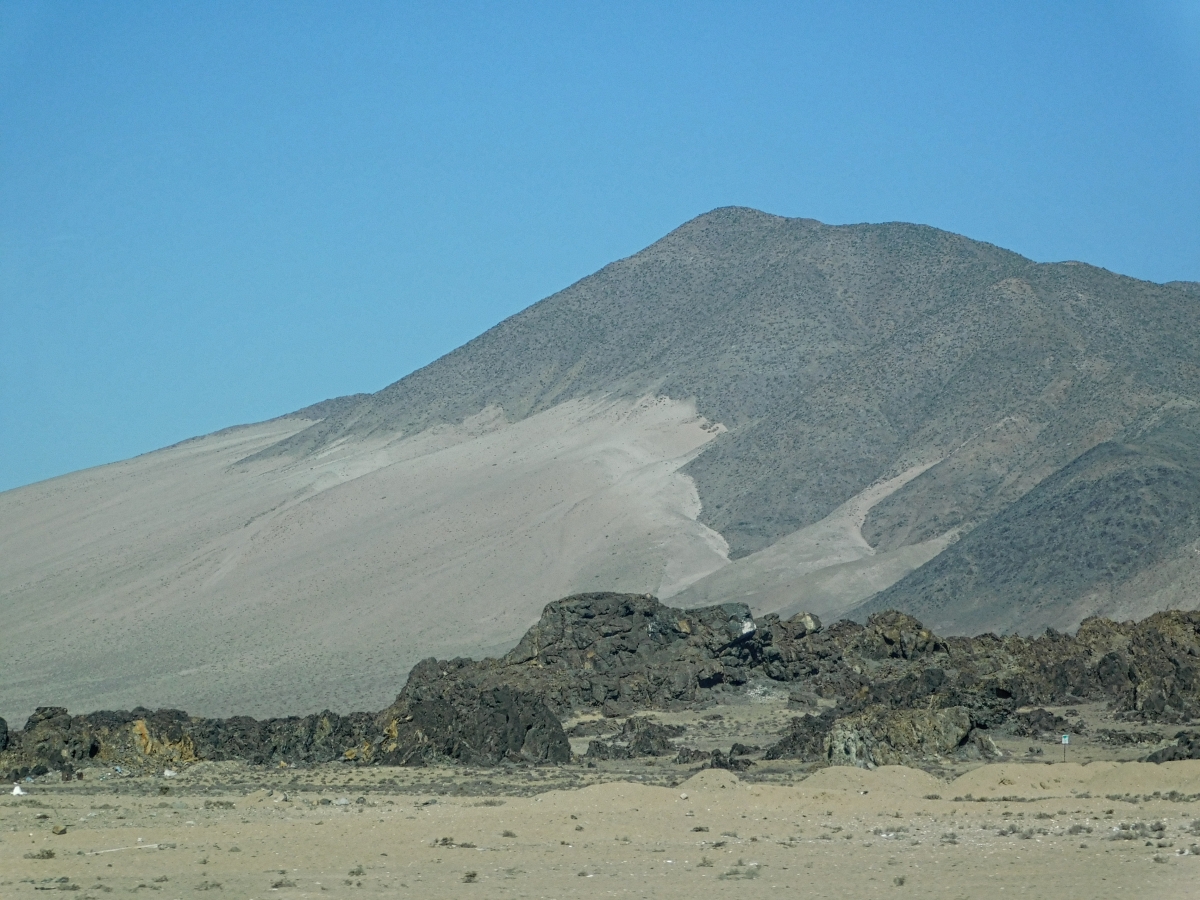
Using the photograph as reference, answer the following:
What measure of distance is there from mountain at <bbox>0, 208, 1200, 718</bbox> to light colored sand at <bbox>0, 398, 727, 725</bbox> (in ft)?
0.99

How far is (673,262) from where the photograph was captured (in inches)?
5999

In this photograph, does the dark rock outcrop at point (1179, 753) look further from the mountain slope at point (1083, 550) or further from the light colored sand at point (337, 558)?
the light colored sand at point (337, 558)

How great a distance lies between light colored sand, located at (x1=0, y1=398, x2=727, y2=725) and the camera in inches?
3046

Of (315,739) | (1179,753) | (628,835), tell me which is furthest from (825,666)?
(628,835)

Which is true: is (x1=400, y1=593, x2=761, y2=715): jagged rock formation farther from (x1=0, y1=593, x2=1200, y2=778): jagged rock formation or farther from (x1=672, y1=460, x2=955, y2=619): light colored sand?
(x1=672, y1=460, x2=955, y2=619): light colored sand

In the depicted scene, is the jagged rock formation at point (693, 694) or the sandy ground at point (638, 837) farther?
the jagged rock formation at point (693, 694)

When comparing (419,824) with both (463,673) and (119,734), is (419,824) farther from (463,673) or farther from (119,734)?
(463,673)

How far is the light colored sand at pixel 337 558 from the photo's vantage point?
3046 inches

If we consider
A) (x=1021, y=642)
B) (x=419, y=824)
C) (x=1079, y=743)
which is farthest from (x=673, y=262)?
(x=419, y=824)

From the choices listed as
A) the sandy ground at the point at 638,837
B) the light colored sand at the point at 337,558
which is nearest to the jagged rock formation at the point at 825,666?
the sandy ground at the point at 638,837

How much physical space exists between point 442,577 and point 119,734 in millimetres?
56748

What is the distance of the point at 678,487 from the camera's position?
4181 inches

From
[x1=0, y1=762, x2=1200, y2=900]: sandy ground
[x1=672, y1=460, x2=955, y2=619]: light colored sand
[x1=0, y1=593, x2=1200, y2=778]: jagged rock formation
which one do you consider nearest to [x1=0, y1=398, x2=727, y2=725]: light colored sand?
[x1=672, y1=460, x2=955, y2=619]: light colored sand

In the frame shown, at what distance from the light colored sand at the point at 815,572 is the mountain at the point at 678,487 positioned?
234mm
